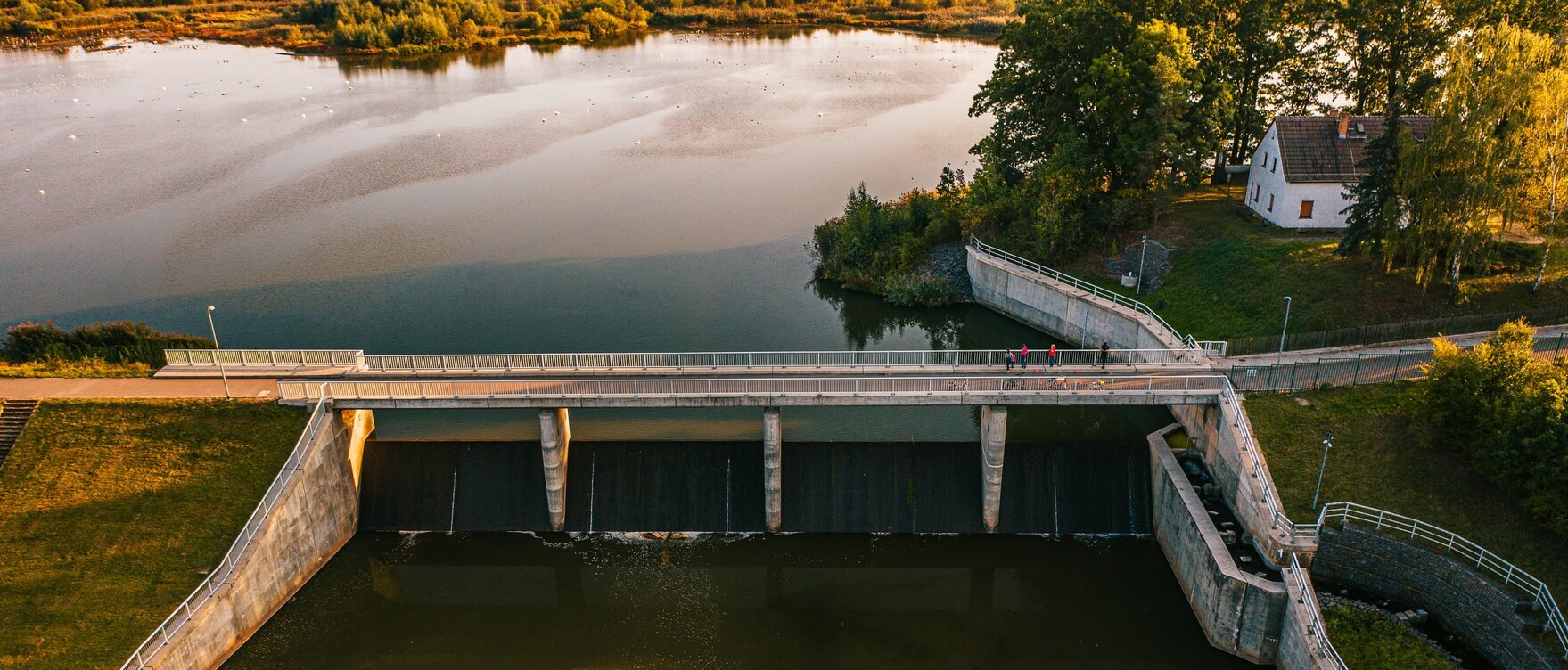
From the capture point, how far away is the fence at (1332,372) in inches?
1650

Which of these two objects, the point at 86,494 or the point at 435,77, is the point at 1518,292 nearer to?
the point at 86,494

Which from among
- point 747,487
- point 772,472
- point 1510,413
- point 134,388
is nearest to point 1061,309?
point 747,487

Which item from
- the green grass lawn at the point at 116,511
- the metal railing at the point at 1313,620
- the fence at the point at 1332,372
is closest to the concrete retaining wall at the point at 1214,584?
the metal railing at the point at 1313,620

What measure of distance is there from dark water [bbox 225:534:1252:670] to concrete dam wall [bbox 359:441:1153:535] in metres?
0.80

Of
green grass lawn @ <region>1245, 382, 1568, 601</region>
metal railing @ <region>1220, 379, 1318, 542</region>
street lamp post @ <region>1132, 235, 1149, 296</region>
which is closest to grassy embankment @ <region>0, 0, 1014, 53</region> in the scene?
street lamp post @ <region>1132, 235, 1149, 296</region>

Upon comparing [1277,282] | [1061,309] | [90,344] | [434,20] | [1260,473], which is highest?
[434,20]

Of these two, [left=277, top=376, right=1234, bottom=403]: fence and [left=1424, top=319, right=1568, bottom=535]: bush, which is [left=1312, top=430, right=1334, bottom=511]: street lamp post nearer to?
[left=1424, top=319, right=1568, bottom=535]: bush

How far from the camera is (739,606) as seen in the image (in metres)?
40.2

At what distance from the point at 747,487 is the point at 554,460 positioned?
27.2ft

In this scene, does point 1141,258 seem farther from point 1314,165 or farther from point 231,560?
point 231,560

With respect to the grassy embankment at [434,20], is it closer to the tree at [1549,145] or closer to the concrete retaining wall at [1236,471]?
the tree at [1549,145]

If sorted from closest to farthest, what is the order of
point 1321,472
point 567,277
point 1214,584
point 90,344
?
point 1214,584 < point 1321,472 < point 90,344 < point 567,277

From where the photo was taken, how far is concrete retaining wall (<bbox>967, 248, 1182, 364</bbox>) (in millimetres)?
53688

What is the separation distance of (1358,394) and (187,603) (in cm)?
4466
